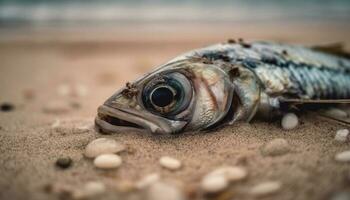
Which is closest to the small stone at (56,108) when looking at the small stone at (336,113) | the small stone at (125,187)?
the small stone at (125,187)

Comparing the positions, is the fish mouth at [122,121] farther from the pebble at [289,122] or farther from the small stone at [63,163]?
the pebble at [289,122]

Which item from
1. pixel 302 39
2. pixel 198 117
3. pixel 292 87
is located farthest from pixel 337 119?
pixel 302 39

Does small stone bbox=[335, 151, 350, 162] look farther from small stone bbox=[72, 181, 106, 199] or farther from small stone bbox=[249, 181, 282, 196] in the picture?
small stone bbox=[72, 181, 106, 199]

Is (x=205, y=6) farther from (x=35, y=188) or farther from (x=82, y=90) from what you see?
(x=35, y=188)

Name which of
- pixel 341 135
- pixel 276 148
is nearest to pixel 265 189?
pixel 276 148

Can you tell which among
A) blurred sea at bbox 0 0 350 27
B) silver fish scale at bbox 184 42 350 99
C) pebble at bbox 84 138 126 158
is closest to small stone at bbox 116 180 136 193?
pebble at bbox 84 138 126 158
